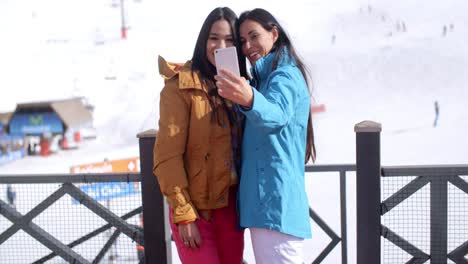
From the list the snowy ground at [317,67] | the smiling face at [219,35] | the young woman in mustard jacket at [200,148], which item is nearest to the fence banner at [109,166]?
the snowy ground at [317,67]

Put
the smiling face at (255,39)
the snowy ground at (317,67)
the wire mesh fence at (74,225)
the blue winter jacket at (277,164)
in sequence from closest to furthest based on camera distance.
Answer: the blue winter jacket at (277,164)
the smiling face at (255,39)
the wire mesh fence at (74,225)
the snowy ground at (317,67)

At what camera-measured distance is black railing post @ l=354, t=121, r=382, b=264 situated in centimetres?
305

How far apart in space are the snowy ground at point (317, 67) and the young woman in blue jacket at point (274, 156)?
3.71m

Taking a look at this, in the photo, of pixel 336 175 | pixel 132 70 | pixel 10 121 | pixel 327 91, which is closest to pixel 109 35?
pixel 132 70

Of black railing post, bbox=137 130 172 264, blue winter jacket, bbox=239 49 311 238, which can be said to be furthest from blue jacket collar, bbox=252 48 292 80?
black railing post, bbox=137 130 172 264

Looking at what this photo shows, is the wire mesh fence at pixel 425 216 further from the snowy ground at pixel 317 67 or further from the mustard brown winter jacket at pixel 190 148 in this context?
the snowy ground at pixel 317 67

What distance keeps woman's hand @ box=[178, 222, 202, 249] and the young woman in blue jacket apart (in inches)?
7.4

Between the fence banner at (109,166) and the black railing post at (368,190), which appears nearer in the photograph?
the black railing post at (368,190)

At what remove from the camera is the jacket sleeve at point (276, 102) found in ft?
6.70

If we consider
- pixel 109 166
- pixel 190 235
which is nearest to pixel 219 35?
pixel 190 235

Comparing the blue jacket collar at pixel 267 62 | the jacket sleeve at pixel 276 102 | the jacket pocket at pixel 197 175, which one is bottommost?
the jacket pocket at pixel 197 175

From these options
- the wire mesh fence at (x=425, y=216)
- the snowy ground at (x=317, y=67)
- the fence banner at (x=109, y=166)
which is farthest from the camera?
the snowy ground at (x=317, y=67)

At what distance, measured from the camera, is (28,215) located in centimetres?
359

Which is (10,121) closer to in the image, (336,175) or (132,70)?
(336,175)
